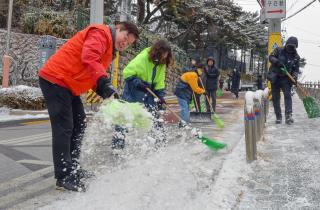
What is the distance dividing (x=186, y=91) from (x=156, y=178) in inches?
168

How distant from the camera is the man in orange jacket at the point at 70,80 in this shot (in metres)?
3.89

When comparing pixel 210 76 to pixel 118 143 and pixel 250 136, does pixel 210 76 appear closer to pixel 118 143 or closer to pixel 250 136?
pixel 118 143

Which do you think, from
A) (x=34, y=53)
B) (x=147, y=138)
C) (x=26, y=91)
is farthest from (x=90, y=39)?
(x=34, y=53)

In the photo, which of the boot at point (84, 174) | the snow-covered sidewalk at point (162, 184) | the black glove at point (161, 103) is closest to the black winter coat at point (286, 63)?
the black glove at point (161, 103)

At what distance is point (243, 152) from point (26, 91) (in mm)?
8051

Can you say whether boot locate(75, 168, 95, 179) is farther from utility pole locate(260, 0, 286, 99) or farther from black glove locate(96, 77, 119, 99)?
utility pole locate(260, 0, 286, 99)

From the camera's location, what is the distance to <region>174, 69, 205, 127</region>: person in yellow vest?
8398 mm

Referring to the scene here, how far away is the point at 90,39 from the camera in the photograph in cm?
395

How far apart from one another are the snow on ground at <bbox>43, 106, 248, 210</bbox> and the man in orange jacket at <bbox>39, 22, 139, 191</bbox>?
0.28 m

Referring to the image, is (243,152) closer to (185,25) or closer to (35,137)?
(35,137)

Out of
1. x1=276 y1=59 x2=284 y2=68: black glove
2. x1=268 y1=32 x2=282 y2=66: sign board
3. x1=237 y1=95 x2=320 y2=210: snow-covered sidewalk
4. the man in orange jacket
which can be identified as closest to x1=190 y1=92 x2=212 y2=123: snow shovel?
x1=276 y1=59 x2=284 y2=68: black glove

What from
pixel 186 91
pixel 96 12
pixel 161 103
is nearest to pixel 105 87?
pixel 161 103

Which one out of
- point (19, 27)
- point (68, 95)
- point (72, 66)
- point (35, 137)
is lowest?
point (35, 137)

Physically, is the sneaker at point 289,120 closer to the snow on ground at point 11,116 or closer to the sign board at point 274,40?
the snow on ground at point 11,116
